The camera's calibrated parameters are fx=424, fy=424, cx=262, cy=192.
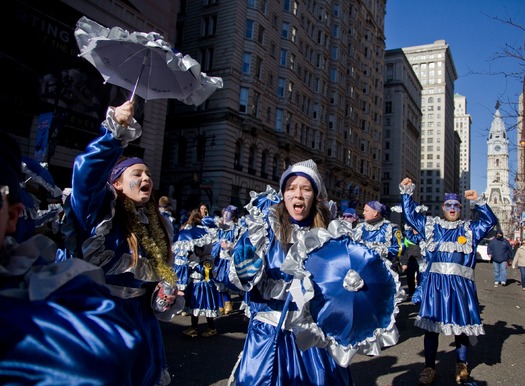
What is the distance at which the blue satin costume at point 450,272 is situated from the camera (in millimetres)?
5281

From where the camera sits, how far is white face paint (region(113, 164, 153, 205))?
3.00m

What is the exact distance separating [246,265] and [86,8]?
2117cm

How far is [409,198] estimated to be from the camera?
5.79 m

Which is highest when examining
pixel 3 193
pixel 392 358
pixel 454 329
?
pixel 3 193

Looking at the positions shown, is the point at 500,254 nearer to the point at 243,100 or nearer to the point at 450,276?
the point at 450,276

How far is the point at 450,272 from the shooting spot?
18.0 feet

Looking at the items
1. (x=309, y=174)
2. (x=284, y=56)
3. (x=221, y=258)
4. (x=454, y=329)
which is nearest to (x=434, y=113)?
(x=284, y=56)

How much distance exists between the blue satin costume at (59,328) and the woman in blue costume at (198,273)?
6.14 meters

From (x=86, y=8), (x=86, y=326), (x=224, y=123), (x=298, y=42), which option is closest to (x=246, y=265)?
(x=86, y=326)

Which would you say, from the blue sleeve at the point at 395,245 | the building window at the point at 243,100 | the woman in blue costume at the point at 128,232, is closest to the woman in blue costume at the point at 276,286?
the woman in blue costume at the point at 128,232

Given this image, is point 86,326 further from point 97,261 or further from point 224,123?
point 224,123

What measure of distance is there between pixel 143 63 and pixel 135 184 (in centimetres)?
96

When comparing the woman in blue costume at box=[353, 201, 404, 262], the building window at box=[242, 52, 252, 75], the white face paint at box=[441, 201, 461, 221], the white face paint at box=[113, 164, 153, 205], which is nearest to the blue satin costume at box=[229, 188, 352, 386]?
the white face paint at box=[113, 164, 153, 205]

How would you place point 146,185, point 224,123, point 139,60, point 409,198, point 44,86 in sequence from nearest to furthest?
point 146,185 < point 139,60 < point 409,198 < point 44,86 < point 224,123
